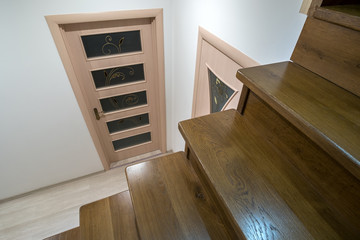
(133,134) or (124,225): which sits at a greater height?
(124,225)

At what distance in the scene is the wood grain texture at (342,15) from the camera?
0.49m

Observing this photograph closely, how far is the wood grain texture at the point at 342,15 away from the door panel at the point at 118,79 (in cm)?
160

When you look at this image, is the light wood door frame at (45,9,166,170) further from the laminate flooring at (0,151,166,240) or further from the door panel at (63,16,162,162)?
the laminate flooring at (0,151,166,240)

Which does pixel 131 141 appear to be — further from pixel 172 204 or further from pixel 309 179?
pixel 309 179

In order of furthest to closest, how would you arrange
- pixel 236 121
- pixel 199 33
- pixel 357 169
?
pixel 199 33 → pixel 236 121 → pixel 357 169

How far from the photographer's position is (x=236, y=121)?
0.79 metres

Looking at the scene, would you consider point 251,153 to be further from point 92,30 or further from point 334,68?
point 92,30

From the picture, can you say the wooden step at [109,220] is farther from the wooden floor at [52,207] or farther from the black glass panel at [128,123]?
the black glass panel at [128,123]

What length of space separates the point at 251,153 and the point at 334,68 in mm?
347

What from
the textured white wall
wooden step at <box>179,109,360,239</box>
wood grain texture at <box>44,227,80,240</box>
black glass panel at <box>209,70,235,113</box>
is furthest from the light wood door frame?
wooden step at <box>179,109,360,239</box>

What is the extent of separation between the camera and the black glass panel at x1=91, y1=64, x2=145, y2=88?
2018mm

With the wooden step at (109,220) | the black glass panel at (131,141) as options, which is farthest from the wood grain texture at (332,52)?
the black glass panel at (131,141)

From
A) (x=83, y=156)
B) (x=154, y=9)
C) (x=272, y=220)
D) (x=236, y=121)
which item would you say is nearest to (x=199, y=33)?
(x=154, y=9)

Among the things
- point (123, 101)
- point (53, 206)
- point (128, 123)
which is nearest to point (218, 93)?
point (123, 101)
